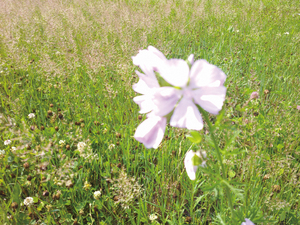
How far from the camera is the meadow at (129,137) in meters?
1.35

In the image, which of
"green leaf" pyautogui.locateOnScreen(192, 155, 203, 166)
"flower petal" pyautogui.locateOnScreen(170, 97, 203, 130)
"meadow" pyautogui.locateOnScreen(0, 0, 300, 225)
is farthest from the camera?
"meadow" pyautogui.locateOnScreen(0, 0, 300, 225)

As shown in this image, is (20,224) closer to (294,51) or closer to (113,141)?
(113,141)

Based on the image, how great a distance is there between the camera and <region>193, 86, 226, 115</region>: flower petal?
535mm

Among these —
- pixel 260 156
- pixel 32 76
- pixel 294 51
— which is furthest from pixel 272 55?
pixel 32 76

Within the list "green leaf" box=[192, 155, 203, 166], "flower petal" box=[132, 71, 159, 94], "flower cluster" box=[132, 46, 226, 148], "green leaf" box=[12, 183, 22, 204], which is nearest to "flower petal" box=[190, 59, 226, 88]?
"flower cluster" box=[132, 46, 226, 148]

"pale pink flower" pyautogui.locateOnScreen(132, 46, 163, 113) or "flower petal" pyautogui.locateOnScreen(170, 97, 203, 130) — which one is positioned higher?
"pale pink flower" pyautogui.locateOnScreen(132, 46, 163, 113)

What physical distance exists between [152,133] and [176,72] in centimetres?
19

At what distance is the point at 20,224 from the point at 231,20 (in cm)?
462

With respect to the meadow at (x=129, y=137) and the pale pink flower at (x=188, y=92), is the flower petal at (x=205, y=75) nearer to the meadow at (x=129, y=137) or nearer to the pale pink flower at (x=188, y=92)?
the pale pink flower at (x=188, y=92)

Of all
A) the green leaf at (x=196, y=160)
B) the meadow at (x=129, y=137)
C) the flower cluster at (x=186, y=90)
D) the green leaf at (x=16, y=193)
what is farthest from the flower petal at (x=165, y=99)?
the green leaf at (x=16, y=193)

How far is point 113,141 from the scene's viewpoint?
1861 mm

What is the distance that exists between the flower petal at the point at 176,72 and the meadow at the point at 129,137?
179 mm

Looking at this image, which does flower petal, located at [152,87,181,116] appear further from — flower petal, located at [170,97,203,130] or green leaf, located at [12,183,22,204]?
green leaf, located at [12,183,22,204]

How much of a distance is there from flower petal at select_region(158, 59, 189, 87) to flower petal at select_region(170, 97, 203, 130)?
0.16 ft
